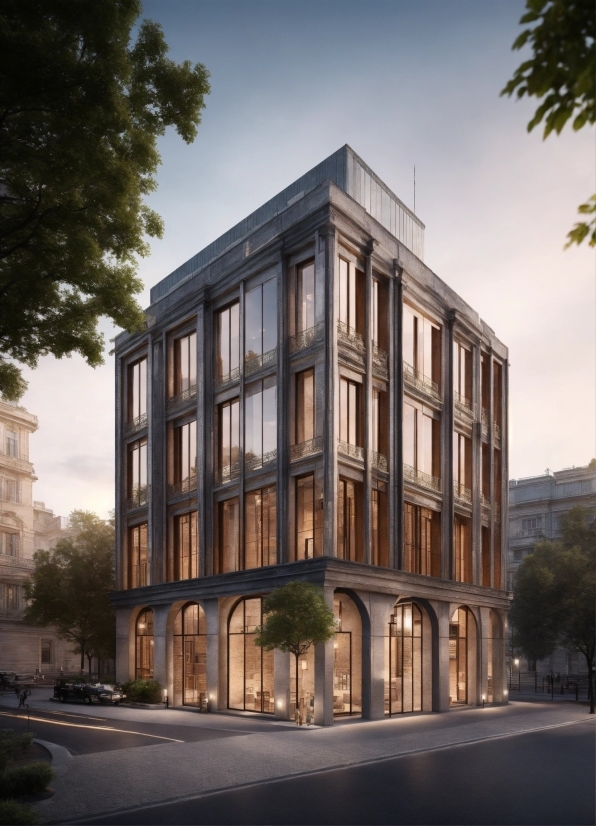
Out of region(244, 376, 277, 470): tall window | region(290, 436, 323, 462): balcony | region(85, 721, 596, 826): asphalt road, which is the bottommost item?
region(85, 721, 596, 826): asphalt road

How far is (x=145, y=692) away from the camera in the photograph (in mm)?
42344

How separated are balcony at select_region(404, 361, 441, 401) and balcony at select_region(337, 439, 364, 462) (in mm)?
5959

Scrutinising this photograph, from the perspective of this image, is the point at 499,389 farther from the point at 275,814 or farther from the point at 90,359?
the point at 275,814

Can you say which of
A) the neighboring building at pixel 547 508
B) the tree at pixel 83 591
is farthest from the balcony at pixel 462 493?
the neighboring building at pixel 547 508

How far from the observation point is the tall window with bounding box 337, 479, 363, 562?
34875mm

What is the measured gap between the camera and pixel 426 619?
41562 millimetres

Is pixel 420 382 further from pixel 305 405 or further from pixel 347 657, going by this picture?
pixel 347 657

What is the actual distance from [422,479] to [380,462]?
4770 mm

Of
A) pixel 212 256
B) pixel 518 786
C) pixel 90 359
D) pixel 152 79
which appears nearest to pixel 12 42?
pixel 152 79

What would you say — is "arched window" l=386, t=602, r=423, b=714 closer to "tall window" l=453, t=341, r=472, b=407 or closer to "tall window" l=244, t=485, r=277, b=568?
"tall window" l=244, t=485, r=277, b=568

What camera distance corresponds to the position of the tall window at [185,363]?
4438cm

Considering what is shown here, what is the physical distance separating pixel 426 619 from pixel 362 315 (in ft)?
Answer: 50.9

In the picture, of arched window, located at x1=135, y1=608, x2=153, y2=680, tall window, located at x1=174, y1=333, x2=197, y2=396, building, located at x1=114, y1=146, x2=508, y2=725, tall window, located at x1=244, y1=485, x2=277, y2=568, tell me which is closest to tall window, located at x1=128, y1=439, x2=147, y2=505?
building, located at x1=114, y1=146, x2=508, y2=725

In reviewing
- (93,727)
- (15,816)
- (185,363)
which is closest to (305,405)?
(185,363)
